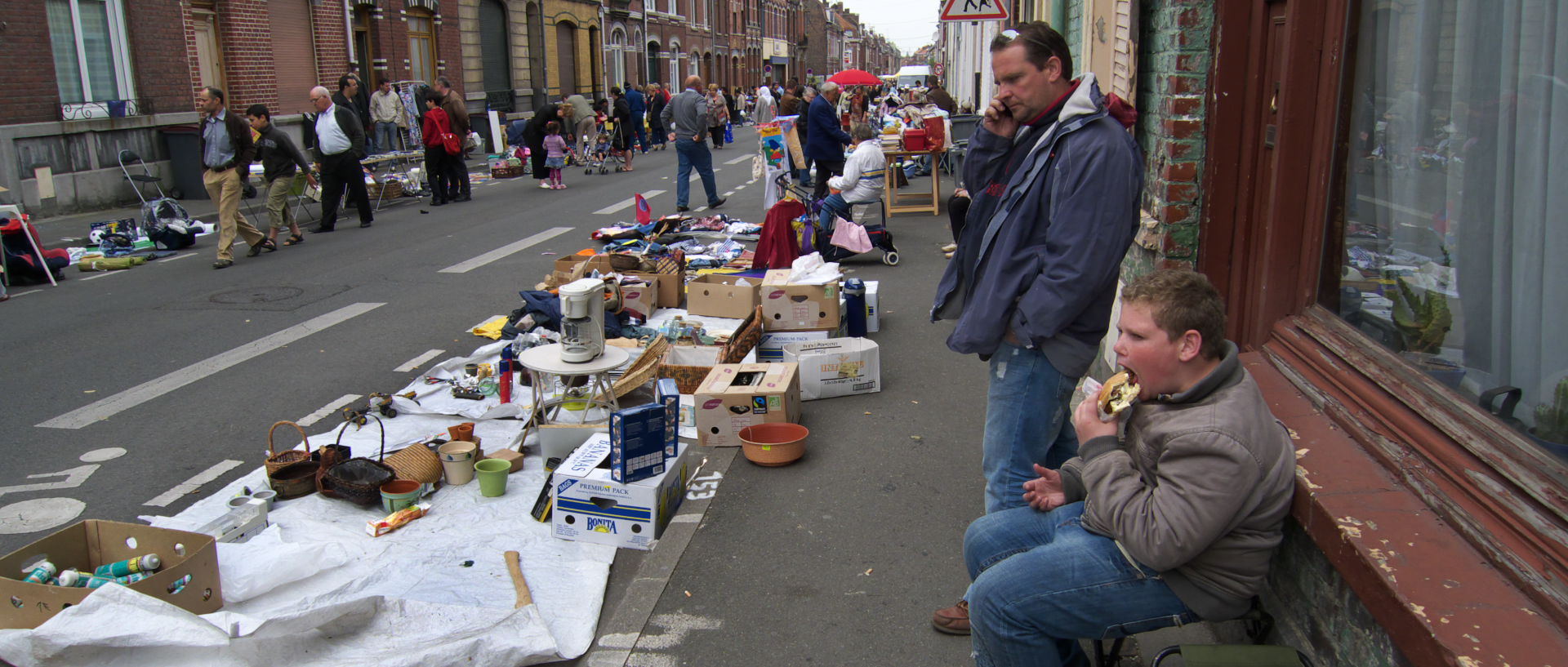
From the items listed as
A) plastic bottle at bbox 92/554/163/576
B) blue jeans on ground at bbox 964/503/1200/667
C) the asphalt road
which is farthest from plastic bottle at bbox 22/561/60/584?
blue jeans on ground at bbox 964/503/1200/667

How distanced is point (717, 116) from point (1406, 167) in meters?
23.7

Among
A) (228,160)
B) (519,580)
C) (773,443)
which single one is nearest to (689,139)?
(228,160)

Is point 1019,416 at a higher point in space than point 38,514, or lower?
higher

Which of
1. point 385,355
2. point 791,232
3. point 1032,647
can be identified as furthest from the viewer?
point 791,232

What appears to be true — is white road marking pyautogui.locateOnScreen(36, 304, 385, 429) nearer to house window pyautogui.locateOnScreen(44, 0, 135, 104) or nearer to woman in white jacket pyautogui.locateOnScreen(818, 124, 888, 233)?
woman in white jacket pyautogui.locateOnScreen(818, 124, 888, 233)

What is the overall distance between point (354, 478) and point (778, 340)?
296 centimetres

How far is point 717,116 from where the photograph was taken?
25984 millimetres

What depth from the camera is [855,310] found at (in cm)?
752

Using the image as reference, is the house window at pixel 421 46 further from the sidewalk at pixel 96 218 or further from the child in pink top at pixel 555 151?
the sidewalk at pixel 96 218

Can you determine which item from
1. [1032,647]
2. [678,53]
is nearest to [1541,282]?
[1032,647]

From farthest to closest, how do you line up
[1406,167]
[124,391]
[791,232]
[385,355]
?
[791,232] < [385,355] < [124,391] < [1406,167]

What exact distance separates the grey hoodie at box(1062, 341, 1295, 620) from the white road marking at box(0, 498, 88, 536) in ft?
15.6

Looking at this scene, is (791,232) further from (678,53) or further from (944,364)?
(678,53)

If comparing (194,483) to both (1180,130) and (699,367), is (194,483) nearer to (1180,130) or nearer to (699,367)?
(699,367)
